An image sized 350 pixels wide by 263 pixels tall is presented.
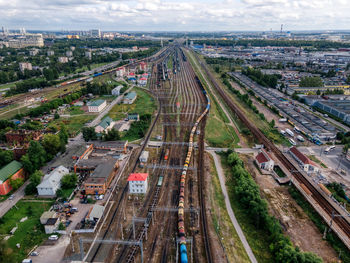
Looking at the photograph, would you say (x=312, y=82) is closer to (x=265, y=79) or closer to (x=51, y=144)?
(x=265, y=79)

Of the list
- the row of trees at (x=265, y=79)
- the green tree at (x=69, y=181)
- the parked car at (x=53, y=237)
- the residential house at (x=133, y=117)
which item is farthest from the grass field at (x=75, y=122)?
the row of trees at (x=265, y=79)

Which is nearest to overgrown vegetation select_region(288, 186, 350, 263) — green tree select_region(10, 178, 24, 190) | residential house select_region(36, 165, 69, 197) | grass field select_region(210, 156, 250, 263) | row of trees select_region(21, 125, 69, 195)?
grass field select_region(210, 156, 250, 263)

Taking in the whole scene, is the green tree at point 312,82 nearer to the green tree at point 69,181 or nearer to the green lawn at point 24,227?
the green tree at point 69,181

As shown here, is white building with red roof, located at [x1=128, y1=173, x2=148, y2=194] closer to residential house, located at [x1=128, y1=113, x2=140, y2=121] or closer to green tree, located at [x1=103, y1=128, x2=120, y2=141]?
green tree, located at [x1=103, y1=128, x2=120, y2=141]

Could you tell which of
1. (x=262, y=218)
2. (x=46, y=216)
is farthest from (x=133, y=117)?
(x=262, y=218)

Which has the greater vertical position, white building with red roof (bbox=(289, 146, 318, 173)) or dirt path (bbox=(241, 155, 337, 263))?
white building with red roof (bbox=(289, 146, 318, 173))

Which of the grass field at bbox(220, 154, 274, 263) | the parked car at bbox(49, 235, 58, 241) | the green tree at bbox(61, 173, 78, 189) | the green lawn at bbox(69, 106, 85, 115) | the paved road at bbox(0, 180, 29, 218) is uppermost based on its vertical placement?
the green lawn at bbox(69, 106, 85, 115)
